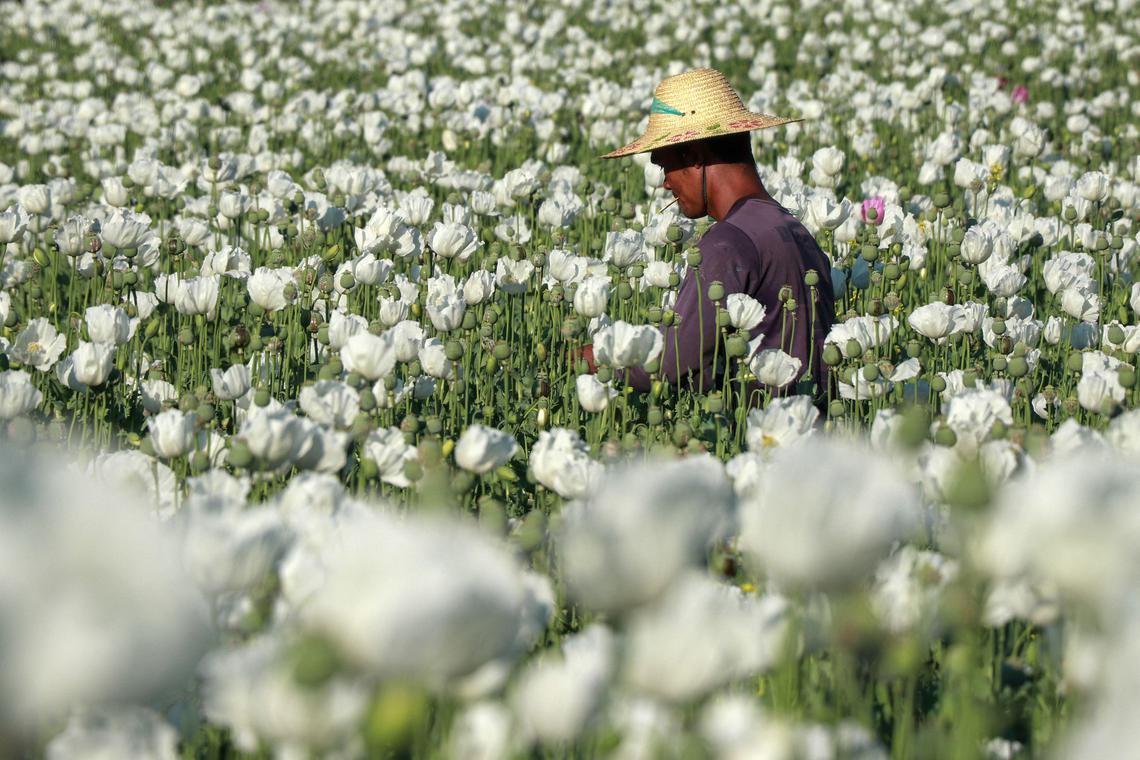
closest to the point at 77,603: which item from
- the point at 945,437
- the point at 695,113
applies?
the point at 945,437

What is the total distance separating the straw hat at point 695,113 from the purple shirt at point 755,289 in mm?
329

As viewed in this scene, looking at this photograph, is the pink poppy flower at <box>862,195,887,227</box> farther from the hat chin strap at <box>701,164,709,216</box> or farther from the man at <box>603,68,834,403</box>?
the hat chin strap at <box>701,164,709,216</box>

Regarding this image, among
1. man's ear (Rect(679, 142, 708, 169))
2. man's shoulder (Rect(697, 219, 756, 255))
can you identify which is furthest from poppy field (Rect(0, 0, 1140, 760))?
man's ear (Rect(679, 142, 708, 169))

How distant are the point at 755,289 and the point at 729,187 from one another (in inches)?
18.8

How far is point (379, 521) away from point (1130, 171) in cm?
669

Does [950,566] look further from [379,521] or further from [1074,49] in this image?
[1074,49]

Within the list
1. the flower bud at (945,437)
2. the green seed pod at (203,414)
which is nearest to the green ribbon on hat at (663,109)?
the green seed pod at (203,414)

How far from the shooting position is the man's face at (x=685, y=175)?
14.1ft

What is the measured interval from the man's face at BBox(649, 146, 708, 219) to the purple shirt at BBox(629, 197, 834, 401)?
268 millimetres

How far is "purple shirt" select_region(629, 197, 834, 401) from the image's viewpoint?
3.86m

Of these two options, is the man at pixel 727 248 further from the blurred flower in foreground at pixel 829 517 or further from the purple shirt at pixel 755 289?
the blurred flower in foreground at pixel 829 517

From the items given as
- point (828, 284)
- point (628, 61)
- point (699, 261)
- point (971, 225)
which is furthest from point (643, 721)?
point (628, 61)

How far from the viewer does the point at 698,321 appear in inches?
151

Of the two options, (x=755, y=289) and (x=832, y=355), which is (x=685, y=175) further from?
(x=832, y=355)
